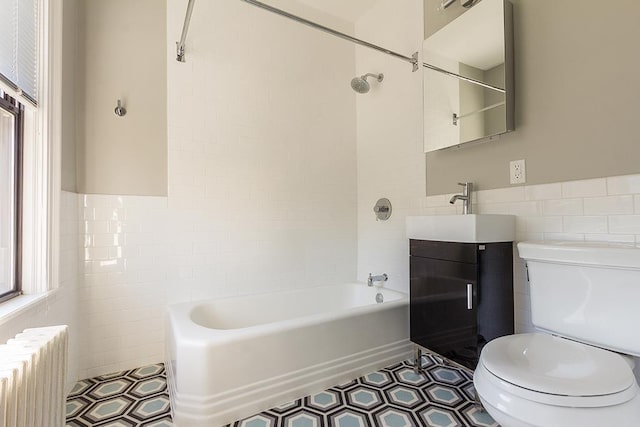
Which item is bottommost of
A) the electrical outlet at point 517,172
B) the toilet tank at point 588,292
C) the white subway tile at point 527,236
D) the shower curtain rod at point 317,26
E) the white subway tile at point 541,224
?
the toilet tank at point 588,292

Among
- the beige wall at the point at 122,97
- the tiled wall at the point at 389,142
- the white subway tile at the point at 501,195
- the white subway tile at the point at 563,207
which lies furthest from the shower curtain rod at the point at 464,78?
the beige wall at the point at 122,97

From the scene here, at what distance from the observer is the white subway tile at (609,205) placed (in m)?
1.29

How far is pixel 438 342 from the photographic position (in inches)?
68.9

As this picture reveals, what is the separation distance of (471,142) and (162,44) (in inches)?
85.1

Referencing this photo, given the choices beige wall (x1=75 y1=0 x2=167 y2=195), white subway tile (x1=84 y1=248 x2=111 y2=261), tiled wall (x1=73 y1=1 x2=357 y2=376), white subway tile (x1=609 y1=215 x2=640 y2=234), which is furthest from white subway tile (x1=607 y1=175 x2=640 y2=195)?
white subway tile (x1=84 y1=248 x2=111 y2=261)

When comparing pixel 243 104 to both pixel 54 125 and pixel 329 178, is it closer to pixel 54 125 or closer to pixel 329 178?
pixel 329 178

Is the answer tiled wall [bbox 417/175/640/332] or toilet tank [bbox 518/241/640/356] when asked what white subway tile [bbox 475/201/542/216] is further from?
toilet tank [bbox 518/241/640/356]

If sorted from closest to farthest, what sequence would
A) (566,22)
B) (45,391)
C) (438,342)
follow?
(45,391)
(566,22)
(438,342)

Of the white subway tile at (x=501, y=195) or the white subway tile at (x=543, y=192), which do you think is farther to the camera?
the white subway tile at (x=501, y=195)

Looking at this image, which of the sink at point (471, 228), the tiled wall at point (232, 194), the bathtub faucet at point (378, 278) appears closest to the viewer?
the sink at point (471, 228)

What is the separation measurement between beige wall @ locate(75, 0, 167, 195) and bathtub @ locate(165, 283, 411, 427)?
0.92 meters

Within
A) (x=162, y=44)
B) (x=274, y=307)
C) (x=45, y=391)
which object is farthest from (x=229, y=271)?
(x=162, y=44)

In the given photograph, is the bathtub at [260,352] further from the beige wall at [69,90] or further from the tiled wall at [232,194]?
the beige wall at [69,90]

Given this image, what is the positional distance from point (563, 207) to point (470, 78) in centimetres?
91
